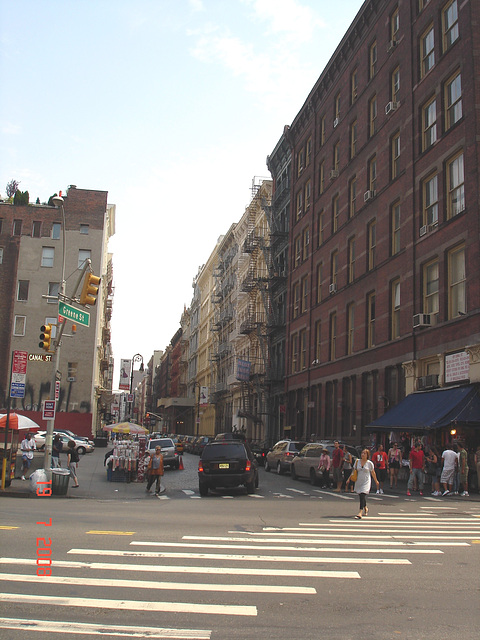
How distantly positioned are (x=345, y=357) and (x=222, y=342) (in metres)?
42.2

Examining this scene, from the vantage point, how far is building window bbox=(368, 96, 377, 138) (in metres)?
37.5

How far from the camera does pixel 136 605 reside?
702cm

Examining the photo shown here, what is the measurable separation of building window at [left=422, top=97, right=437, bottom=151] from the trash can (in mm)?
21005

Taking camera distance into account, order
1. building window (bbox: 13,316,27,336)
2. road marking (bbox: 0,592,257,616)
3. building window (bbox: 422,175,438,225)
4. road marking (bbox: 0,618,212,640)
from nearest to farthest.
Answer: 1. road marking (bbox: 0,618,212,640)
2. road marking (bbox: 0,592,257,616)
3. building window (bbox: 422,175,438,225)
4. building window (bbox: 13,316,27,336)

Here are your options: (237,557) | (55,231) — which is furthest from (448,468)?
(55,231)

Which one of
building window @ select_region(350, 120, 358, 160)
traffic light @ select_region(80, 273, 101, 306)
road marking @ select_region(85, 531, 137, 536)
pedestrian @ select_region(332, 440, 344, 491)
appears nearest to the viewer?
road marking @ select_region(85, 531, 137, 536)

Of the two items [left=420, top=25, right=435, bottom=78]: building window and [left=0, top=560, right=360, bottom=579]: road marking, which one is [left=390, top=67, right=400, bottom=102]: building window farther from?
[left=0, top=560, right=360, bottom=579]: road marking

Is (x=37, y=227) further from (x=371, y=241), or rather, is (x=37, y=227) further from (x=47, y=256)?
(x=371, y=241)

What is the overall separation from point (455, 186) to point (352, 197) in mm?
13174

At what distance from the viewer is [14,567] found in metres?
8.85

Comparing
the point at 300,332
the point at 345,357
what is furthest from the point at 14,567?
the point at 300,332

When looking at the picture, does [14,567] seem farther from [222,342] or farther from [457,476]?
[222,342]

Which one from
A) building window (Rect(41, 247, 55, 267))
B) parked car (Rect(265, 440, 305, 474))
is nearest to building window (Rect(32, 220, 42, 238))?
building window (Rect(41, 247, 55, 267))

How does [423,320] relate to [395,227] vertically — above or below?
below
